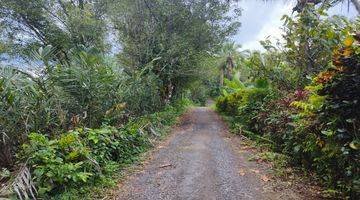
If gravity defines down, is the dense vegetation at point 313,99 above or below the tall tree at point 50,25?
below

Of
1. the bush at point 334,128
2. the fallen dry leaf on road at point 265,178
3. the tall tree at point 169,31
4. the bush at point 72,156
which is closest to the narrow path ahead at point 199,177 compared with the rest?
the fallen dry leaf on road at point 265,178

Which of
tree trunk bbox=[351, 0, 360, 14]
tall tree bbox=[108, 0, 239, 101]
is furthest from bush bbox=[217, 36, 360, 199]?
tall tree bbox=[108, 0, 239, 101]

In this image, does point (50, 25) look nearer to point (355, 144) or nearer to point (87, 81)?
point (87, 81)

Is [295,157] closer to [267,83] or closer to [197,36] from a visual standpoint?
[267,83]

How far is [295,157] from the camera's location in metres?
6.47

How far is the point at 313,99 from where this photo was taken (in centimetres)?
502

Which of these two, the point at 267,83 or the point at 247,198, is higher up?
the point at 267,83

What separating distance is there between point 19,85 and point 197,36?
8776 millimetres

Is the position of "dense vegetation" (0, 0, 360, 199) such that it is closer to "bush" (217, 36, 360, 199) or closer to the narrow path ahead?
"bush" (217, 36, 360, 199)

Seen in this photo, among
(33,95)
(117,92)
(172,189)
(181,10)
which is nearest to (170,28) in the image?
(181,10)

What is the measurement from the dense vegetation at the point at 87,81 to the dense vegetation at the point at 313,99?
3.20 m

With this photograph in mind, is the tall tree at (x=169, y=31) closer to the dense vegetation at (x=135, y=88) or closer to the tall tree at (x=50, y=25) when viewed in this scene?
the dense vegetation at (x=135, y=88)

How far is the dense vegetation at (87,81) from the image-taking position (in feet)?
16.3

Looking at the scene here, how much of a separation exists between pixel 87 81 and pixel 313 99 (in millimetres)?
4588
